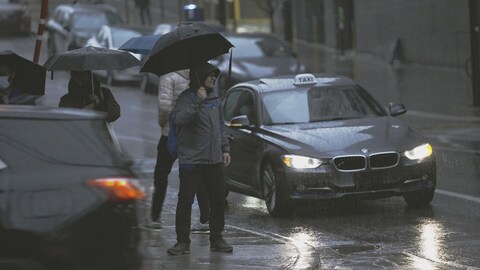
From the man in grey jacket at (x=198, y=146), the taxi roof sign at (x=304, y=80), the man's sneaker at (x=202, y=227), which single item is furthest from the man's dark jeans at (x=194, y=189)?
the taxi roof sign at (x=304, y=80)

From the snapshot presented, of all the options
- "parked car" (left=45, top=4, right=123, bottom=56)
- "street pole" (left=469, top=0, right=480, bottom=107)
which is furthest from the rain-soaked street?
"parked car" (left=45, top=4, right=123, bottom=56)

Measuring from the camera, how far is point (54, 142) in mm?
7090

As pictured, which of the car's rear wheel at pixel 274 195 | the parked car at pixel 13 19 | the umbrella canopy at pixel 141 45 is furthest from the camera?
the parked car at pixel 13 19

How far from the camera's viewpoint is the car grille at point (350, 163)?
1330 cm

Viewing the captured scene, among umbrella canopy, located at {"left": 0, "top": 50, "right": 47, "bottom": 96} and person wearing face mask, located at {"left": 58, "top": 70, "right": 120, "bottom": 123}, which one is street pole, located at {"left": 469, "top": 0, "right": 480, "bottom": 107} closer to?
person wearing face mask, located at {"left": 58, "top": 70, "right": 120, "bottom": 123}

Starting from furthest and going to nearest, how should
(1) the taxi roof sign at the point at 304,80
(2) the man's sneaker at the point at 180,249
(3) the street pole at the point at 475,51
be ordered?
(3) the street pole at the point at 475,51 → (1) the taxi roof sign at the point at 304,80 → (2) the man's sneaker at the point at 180,249

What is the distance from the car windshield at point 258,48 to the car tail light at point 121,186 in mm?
21357

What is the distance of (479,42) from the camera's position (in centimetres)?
2636

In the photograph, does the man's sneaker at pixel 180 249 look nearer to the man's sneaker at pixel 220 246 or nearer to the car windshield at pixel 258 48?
the man's sneaker at pixel 220 246

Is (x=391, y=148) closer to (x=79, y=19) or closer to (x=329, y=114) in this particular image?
(x=329, y=114)

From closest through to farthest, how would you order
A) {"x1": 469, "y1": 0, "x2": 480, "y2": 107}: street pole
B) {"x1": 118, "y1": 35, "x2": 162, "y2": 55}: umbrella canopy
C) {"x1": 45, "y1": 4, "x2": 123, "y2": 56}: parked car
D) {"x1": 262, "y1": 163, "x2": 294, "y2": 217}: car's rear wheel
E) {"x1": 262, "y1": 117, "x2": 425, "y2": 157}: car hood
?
1. {"x1": 262, "y1": 117, "x2": 425, "y2": 157}: car hood
2. {"x1": 262, "y1": 163, "x2": 294, "y2": 217}: car's rear wheel
3. {"x1": 118, "y1": 35, "x2": 162, "y2": 55}: umbrella canopy
4. {"x1": 469, "y1": 0, "x2": 480, "y2": 107}: street pole
5. {"x1": 45, "y1": 4, "x2": 123, "y2": 56}: parked car

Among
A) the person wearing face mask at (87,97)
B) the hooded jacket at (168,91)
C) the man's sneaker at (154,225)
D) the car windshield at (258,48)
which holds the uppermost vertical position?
the person wearing face mask at (87,97)

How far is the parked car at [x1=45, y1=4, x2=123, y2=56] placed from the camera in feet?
123

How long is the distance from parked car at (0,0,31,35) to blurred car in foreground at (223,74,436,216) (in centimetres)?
2998
